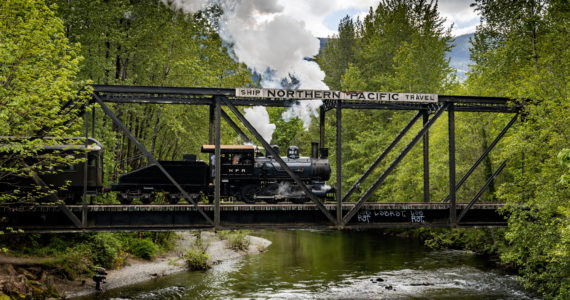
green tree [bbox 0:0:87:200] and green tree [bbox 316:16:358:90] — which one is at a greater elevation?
green tree [bbox 316:16:358:90]

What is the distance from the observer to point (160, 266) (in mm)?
24797

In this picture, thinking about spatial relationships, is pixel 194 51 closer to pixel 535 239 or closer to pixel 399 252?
pixel 399 252

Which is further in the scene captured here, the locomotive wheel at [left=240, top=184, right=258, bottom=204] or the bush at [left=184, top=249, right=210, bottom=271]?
the bush at [left=184, top=249, right=210, bottom=271]

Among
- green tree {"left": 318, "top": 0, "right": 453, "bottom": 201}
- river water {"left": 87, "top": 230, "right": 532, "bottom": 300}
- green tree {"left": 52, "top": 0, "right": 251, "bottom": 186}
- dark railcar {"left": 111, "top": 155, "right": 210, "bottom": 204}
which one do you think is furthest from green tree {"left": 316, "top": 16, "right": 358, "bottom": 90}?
dark railcar {"left": 111, "top": 155, "right": 210, "bottom": 204}

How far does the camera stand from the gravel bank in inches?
774

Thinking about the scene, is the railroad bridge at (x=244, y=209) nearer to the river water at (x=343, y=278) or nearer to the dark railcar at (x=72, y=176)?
the dark railcar at (x=72, y=176)

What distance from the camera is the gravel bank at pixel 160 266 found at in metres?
19.7

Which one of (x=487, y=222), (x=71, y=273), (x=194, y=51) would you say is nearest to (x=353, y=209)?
(x=487, y=222)

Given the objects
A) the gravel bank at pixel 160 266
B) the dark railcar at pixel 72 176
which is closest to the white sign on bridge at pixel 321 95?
the dark railcar at pixel 72 176

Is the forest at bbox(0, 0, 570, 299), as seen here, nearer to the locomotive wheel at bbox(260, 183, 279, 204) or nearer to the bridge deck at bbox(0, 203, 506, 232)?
the bridge deck at bbox(0, 203, 506, 232)

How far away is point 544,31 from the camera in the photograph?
75.6ft

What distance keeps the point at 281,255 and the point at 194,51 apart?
15.4 metres

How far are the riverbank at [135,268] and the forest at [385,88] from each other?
1.31 meters

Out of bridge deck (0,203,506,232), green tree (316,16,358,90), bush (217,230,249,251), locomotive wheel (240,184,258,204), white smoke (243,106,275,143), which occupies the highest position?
green tree (316,16,358,90)
